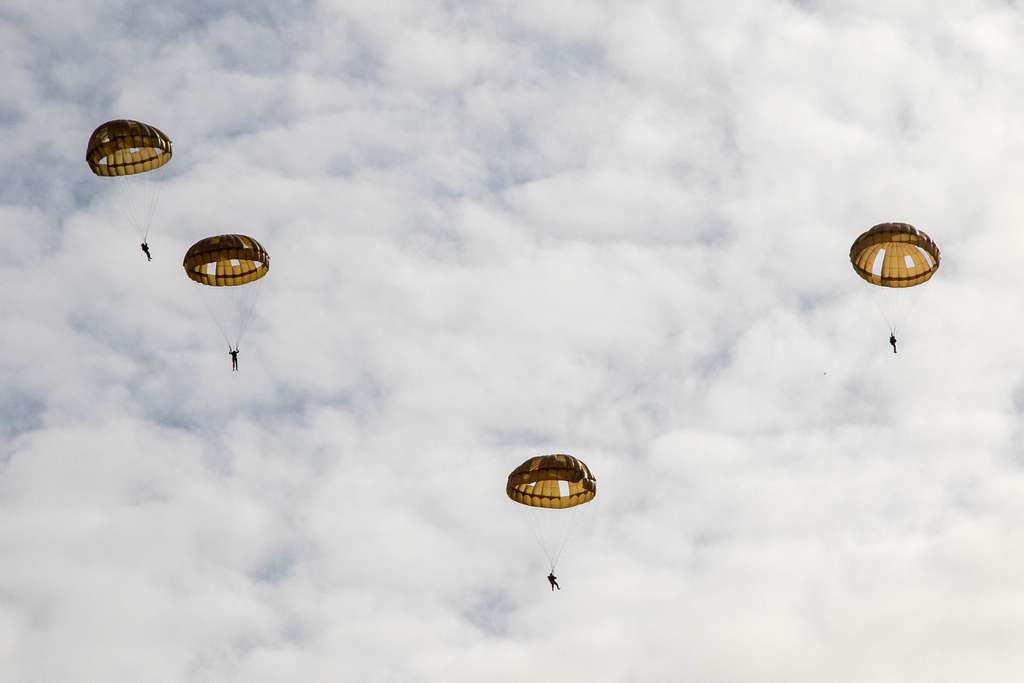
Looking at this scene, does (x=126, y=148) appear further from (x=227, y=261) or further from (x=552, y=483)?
(x=552, y=483)

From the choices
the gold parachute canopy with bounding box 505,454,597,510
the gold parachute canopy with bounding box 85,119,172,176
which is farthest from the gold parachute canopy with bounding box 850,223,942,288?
the gold parachute canopy with bounding box 85,119,172,176

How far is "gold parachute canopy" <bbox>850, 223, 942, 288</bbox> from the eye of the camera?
232ft

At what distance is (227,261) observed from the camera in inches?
2977

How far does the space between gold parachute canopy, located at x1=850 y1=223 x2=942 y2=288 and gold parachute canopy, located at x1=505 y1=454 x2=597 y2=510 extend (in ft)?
48.6

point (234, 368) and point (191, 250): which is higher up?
point (191, 250)

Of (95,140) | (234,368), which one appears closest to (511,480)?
(234,368)

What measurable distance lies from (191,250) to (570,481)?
19237 millimetres

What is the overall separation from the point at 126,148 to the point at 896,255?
33446mm

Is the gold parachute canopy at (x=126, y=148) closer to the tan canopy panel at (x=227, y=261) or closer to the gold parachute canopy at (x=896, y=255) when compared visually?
the tan canopy panel at (x=227, y=261)

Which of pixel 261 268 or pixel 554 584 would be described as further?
pixel 261 268

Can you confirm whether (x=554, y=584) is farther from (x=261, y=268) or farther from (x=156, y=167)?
(x=156, y=167)

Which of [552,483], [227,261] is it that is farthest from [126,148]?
[552,483]

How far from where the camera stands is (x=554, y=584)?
230 ft

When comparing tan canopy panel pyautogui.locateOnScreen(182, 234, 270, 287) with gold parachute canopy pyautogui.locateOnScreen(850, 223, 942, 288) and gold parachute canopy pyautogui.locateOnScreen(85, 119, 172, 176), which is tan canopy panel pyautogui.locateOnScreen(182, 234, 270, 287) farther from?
gold parachute canopy pyautogui.locateOnScreen(850, 223, 942, 288)
